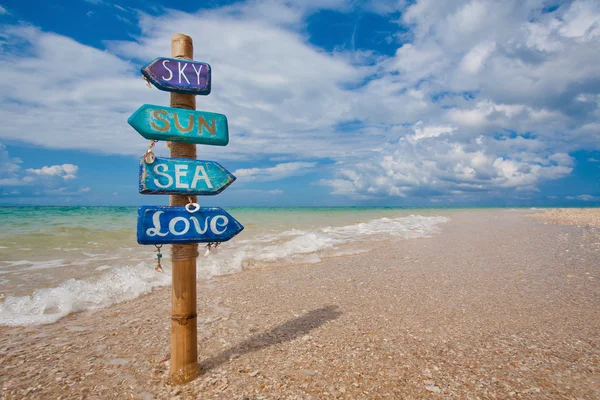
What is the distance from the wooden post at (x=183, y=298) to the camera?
314cm

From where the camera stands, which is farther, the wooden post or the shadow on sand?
the shadow on sand

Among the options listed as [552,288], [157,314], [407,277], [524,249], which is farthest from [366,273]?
[524,249]

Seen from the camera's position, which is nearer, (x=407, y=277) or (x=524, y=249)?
(x=407, y=277)

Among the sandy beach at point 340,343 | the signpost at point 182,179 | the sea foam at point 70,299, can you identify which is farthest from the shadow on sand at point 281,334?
the sea foam at point 70,299

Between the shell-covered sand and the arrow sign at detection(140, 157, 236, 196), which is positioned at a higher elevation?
the arrow sign at detection(140, 157, 236, 196)

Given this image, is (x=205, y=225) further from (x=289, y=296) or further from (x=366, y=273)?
(x=366, y=273)

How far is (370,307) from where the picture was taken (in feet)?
17.5

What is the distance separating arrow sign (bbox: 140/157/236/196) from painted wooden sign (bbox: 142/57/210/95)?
2.48 feet

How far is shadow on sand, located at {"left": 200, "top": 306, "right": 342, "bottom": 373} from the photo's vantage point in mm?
3625

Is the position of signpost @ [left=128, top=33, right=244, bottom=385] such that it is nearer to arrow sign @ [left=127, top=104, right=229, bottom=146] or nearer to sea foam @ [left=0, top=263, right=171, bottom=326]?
arrow sign @ [left=127, top=104, right=229, bottom=146]

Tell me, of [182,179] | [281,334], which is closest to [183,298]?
[182,179]

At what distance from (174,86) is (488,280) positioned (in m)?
7.47

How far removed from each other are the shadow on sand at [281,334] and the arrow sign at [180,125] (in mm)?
2488

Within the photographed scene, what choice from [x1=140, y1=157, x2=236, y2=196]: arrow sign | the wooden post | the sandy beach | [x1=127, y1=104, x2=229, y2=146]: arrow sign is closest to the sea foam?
the sandy beach
